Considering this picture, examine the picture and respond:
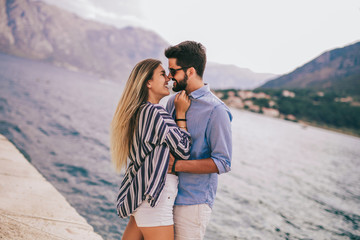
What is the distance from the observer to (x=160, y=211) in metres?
2.27

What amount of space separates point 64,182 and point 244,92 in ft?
517

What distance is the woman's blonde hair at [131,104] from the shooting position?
2521 millimetres

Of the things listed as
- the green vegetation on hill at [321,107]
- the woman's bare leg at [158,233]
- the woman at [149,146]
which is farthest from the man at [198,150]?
the green vegetation on hill at [321,107]

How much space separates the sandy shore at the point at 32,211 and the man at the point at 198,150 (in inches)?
93.6

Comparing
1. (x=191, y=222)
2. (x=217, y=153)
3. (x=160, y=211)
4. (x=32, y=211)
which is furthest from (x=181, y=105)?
(x=32, y=211)

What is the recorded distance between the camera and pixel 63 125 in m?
24.0

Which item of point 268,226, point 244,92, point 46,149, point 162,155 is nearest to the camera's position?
Result: point 162,155

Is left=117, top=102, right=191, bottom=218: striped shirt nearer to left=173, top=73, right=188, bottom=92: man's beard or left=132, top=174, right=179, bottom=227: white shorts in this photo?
left=132, top=174, right=179, bottom=227: white shorts

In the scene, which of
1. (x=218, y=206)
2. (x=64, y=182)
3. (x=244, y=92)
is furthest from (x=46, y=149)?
(x=244, y=92)

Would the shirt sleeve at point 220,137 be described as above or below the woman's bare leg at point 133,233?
above

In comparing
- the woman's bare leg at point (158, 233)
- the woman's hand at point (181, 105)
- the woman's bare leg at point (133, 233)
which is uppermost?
the woman's hand at point (181, 105)

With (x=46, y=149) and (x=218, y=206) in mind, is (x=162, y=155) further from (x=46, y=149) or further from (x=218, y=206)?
(x=46, y=149)

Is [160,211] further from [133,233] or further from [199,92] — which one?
[199,92]

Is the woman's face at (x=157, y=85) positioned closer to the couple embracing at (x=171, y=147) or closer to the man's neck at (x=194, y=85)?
the couple embracing at (x=171, y=147)
